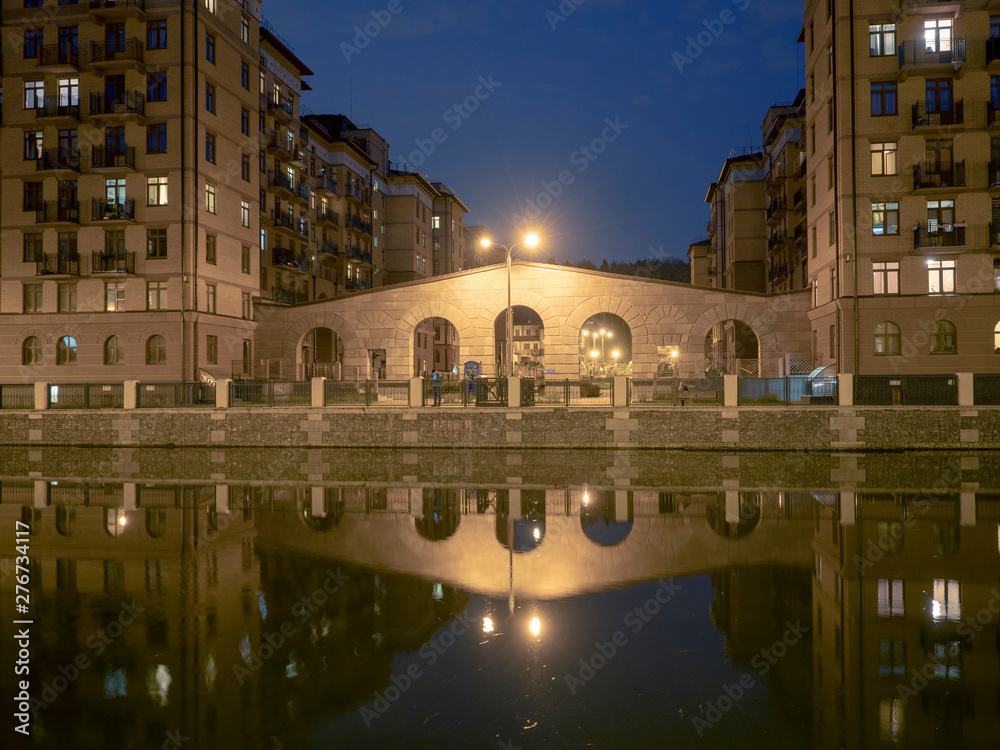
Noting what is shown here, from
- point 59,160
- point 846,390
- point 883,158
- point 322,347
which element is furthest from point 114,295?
point 883,158

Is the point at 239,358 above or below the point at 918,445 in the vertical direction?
above

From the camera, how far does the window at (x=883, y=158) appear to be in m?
30.6

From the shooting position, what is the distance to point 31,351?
34594 millimetres

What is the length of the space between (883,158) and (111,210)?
1466 inches

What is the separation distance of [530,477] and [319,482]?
5.85 meters

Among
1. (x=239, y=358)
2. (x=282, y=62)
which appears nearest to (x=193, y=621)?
(x=239, y=358)

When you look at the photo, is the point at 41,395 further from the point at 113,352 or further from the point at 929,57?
the point at 929,57

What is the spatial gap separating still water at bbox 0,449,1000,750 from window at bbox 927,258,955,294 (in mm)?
18421

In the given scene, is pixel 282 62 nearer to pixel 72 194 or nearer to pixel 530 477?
pixel 72 194

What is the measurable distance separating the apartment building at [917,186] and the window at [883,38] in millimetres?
44

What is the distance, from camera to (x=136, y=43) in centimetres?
3278

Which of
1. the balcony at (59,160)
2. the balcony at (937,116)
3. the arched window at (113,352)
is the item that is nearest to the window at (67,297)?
the arched window at (113,352)

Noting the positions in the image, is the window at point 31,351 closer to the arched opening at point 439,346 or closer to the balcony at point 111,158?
the balcony at point 111,158

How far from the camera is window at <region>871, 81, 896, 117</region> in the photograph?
30.6 meters
